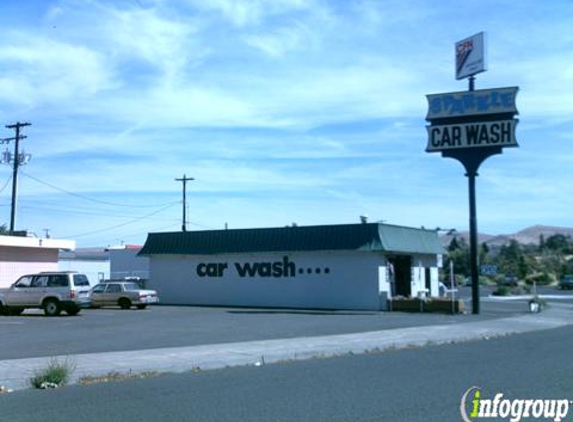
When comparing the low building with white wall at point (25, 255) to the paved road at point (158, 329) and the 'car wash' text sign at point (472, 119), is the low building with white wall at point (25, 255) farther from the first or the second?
the 'car wash' text sign at point (472, 119)

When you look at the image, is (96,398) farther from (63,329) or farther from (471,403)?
(63,329)

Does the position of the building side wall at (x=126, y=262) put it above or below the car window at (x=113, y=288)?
above

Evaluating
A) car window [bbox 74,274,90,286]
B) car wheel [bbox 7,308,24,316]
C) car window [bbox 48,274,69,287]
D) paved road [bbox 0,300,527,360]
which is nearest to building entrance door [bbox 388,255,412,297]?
paved road [bbox 0,300,527,360]

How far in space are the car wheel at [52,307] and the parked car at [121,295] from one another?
678cm

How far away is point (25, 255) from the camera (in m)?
38.8

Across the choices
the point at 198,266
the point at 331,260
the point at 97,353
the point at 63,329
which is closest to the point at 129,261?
the point at 198,266

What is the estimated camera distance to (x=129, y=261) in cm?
7056

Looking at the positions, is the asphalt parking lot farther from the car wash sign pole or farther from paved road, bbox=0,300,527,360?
the car wash sign pole

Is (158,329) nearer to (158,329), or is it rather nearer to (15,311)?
(158,329)

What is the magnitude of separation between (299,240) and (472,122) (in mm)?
11581

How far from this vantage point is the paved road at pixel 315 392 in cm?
988

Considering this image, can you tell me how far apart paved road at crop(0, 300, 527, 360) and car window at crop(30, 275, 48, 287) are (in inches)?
54.2

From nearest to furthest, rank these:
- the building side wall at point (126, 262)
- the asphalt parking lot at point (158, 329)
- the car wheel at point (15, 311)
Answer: the asphalt parking lot at point (158, 329)
the car wheel at point (15, 311)
the building side wall at point (126, 262)

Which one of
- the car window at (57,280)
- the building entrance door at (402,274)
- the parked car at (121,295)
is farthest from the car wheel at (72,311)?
the building entrance door at (402,274)
